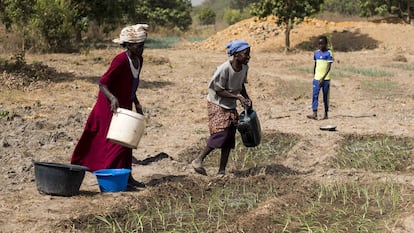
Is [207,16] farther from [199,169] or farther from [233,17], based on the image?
Answer: [199,169]

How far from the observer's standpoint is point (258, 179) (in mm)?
5855

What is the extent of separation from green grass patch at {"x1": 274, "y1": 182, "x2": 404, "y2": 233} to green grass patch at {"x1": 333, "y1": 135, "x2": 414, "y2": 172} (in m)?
1.01

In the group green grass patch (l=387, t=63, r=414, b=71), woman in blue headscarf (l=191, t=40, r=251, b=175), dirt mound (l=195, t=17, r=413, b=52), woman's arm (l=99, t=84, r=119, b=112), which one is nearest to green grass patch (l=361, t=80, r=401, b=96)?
green grass patch (l=387, t=63, r=414, b=71)

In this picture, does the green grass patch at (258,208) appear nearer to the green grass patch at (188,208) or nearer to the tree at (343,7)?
the green grass patch at (188,208)

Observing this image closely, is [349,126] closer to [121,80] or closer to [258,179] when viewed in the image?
[258,179]

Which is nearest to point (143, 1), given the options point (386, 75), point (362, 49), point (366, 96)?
point (362, 49)

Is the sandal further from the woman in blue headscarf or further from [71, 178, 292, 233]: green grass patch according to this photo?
[71, 178, 292, 233]: green grass patch

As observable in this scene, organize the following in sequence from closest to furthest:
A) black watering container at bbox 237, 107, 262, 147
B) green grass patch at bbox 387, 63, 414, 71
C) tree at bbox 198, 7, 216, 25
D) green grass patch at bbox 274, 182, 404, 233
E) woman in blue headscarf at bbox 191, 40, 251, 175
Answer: green grass patch at bbox 274, 182, 404, 233
woman in blue headscarf at bbox 191, 40, 251, 175
black watering container at bbox 237, 107, 262, 147
green grass patch at bbox 387, 63, 414, 71
tree at bbox 198, 7, 216, 25

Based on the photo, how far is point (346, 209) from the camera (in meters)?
4.86

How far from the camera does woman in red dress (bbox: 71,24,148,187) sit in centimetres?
531

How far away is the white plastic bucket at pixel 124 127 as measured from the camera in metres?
5.19

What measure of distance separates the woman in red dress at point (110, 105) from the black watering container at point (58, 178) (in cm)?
28

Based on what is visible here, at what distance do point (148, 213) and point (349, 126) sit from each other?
197 inches

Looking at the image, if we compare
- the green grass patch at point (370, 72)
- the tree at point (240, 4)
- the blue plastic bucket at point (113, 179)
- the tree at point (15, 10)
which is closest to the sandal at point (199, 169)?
the blue plastic bucket at point (113, 179)
